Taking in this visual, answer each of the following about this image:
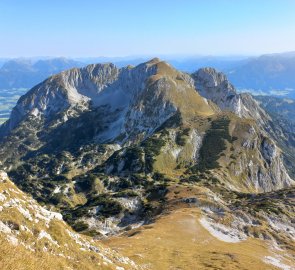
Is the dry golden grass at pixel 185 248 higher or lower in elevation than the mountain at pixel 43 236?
lower

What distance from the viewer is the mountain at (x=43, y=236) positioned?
29867 millimetres

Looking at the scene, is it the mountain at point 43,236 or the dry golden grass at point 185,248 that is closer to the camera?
the mountain at point 43,236

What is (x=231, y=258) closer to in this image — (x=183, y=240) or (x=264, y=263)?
(x=264, y=263)

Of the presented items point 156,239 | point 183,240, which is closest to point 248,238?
point 183,240

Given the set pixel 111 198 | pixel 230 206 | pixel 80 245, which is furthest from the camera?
pixel 111 198

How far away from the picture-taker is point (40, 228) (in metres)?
33.5

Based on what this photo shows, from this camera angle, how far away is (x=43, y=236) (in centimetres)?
3275

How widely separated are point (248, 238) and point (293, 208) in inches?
1962

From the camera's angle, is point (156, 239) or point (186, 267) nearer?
point (186, 267)

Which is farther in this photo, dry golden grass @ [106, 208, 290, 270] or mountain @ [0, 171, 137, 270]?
dry golden grass @ [106, 208, 290, 270]

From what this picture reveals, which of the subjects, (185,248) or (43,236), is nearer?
(43,236)

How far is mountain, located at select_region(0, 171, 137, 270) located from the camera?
29.9 metres

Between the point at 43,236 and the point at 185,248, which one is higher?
the point at 43,236

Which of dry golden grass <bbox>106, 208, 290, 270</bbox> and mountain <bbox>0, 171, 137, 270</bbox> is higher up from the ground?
mountain <bbox>0, 171, 137, 270</bbox>
